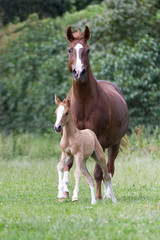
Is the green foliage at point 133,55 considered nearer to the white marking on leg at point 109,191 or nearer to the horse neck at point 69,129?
Result: the white marking on leg at point 109,191

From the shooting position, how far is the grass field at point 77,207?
18.1ft

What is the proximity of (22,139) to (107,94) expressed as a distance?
12.2 metres

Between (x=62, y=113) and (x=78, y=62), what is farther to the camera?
(x=78, y=62)

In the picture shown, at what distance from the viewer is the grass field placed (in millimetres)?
5520

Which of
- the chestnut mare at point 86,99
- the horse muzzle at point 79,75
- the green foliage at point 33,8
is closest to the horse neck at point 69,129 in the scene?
the horse muzzle at point 79,75

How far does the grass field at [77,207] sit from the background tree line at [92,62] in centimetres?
477

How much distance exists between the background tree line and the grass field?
477 cm

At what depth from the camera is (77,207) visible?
289 inches

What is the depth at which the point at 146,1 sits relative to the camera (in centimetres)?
2127

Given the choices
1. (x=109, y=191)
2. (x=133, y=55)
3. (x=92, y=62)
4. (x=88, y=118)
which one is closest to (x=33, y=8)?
(x=92, y=62)

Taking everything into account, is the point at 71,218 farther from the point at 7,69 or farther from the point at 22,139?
the point at 7,69

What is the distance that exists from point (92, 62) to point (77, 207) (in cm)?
1312

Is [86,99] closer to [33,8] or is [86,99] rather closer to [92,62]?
[92,62]

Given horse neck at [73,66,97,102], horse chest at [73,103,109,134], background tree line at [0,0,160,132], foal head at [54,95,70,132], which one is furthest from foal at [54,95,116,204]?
background tree line at [0,0,160,132]
